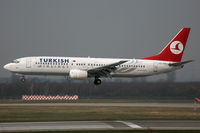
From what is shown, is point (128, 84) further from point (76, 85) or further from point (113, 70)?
point (113, 70)

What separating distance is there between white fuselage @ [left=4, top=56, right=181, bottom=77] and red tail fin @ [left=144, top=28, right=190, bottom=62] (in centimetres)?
123

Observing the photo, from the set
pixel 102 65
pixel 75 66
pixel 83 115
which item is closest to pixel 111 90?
pixel 102 65

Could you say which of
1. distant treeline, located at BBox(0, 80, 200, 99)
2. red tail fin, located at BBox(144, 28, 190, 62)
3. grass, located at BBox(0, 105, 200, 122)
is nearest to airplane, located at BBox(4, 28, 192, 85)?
red tail fin, located at BBox(144, 28, 190, 62)

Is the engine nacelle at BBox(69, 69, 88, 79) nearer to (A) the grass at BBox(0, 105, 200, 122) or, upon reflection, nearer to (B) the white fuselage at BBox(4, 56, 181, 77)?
(B) the white fuselage at BBox(4, 56, 181, 77)

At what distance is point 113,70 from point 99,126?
934 inches

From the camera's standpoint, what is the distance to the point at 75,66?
150ft

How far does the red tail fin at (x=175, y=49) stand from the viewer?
49.9 meters

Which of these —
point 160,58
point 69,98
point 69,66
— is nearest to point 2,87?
point 69,98

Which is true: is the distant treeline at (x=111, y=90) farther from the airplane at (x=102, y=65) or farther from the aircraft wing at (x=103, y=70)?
the aircraft wing at (x=103, y=70)

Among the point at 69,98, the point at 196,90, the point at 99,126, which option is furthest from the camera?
the point at 196,90

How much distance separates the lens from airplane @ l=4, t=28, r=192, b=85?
1759 inches

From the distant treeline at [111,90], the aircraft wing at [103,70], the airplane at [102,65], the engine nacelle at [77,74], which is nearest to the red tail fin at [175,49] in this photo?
the airplane at [102,65]

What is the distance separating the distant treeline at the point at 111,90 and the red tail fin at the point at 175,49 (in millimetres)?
14695

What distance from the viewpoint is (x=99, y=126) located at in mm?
23422
